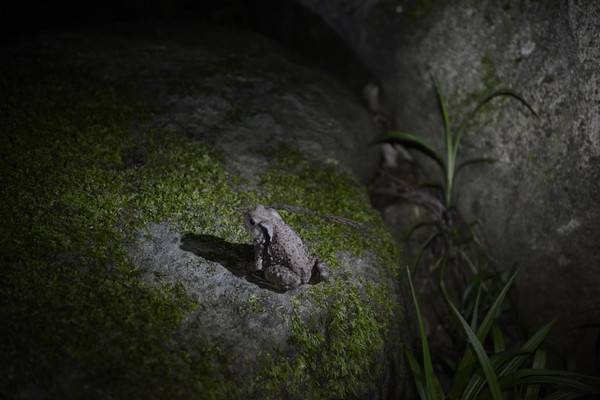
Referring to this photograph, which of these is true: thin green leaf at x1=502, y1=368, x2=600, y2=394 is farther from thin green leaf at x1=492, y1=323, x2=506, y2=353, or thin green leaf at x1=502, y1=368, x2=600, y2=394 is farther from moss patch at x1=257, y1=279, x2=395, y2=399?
moss patch at x1=257, y1=279, x2=395, y2=399

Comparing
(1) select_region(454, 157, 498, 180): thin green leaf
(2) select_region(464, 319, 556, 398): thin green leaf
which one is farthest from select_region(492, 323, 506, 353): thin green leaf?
(1) select_region(454, 157, 498, 180): thin green leaf

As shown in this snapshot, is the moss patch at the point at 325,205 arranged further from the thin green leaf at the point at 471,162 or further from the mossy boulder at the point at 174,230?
the thin green leaf at the point at 471,162

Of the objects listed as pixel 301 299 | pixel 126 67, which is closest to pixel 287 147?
pixel 301 299

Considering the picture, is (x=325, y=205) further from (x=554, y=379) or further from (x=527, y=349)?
(x=554, y=379)

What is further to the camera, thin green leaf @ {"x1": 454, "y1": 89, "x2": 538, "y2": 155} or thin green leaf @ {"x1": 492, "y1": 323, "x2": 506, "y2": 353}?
thin green leaf @ {"x1": 454, "y1": 89, "x2": 538, "y2": 155}

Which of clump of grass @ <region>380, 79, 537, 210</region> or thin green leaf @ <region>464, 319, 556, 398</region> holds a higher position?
clump of grass @ <region>380, 79, 537, 210</region>

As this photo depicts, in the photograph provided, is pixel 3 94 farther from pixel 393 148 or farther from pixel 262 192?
pixel 393 148

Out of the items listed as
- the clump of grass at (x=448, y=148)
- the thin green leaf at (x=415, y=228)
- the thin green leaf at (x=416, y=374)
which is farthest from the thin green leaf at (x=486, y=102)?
the thin green leaf at (x=416, y=374)
